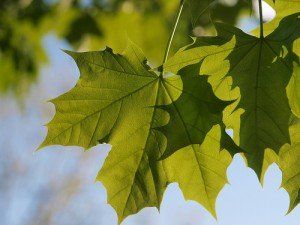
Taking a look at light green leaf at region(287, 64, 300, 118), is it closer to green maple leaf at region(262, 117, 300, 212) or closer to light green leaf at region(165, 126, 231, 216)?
green maple leaf at region(262, 117, 300, 212)

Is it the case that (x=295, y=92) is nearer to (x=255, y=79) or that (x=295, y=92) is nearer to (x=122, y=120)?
(x=255, y=79)

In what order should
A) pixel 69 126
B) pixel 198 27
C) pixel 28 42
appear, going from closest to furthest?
1. pixel 69 126
2. pixel 198 27
3. pixel 28 42

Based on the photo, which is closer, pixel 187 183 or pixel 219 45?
pixel 219 45

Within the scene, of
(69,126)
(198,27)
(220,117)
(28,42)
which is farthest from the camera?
(28,42)

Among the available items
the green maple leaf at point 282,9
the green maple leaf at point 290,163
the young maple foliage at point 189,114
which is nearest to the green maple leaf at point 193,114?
the young maple foliage at point 189,114

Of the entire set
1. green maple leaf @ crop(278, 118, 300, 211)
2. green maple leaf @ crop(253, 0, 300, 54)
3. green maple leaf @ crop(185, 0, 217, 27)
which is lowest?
green maple leaf @ crop(278, 118, 300, 211)

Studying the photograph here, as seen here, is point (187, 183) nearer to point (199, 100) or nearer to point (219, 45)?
point (199, 100)

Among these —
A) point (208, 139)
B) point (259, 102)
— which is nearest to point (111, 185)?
point (208, 139)

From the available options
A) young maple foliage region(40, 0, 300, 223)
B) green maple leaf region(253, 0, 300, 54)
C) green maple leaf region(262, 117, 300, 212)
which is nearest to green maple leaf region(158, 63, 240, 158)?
young maple foliage region(40, 0, 300, 223)
